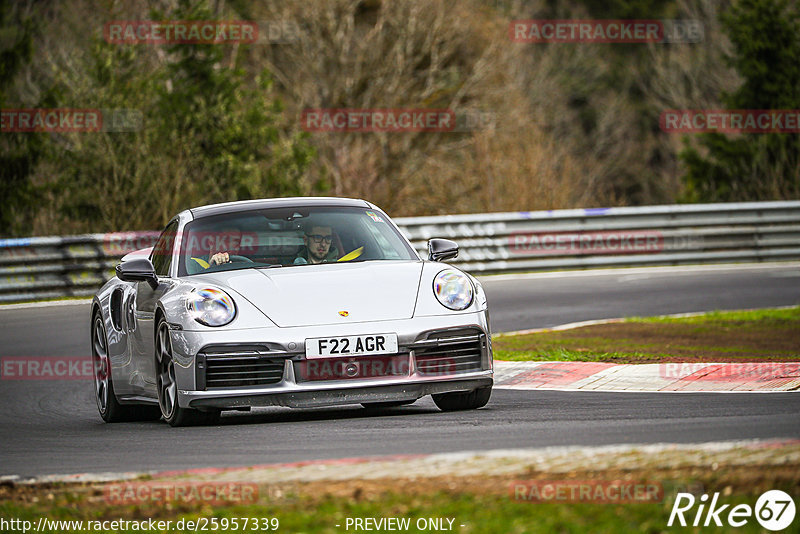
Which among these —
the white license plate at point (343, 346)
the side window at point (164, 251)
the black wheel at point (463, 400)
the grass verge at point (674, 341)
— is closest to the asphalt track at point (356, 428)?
the black wheel at point (463, 400)

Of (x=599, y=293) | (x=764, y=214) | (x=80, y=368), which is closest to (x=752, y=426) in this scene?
(x=80, y=368)

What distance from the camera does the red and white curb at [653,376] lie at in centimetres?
945

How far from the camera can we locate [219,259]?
29.7 ft

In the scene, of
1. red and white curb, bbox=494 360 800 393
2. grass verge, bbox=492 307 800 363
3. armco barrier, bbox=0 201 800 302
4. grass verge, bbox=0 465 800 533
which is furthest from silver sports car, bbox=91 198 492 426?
armco barrier, bbox=0 201 800 302

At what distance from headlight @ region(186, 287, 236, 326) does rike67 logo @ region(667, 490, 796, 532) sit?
399 cm

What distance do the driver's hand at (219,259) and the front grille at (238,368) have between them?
112 cm

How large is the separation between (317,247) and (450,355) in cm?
146

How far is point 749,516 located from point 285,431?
3.74 meters

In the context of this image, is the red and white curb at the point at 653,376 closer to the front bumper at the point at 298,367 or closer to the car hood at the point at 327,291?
the car hood at the point at 327,291

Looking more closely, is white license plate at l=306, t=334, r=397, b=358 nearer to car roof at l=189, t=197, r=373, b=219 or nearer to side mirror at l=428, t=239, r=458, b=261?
side mirror at l=428, t=239, r=458, b=261

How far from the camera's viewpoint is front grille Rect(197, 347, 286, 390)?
26.3 feet

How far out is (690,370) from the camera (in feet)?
32.8

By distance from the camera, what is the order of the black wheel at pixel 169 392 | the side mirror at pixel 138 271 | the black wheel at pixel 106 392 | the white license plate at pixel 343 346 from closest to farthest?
the white license plate at pixel 343 346
the black wheel at pixel 169 392
the side mirror at pixel 138 271
the black wheel at pixel 106 392

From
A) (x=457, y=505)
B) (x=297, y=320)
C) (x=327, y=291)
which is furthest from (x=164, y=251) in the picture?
(x=457, y=505)
